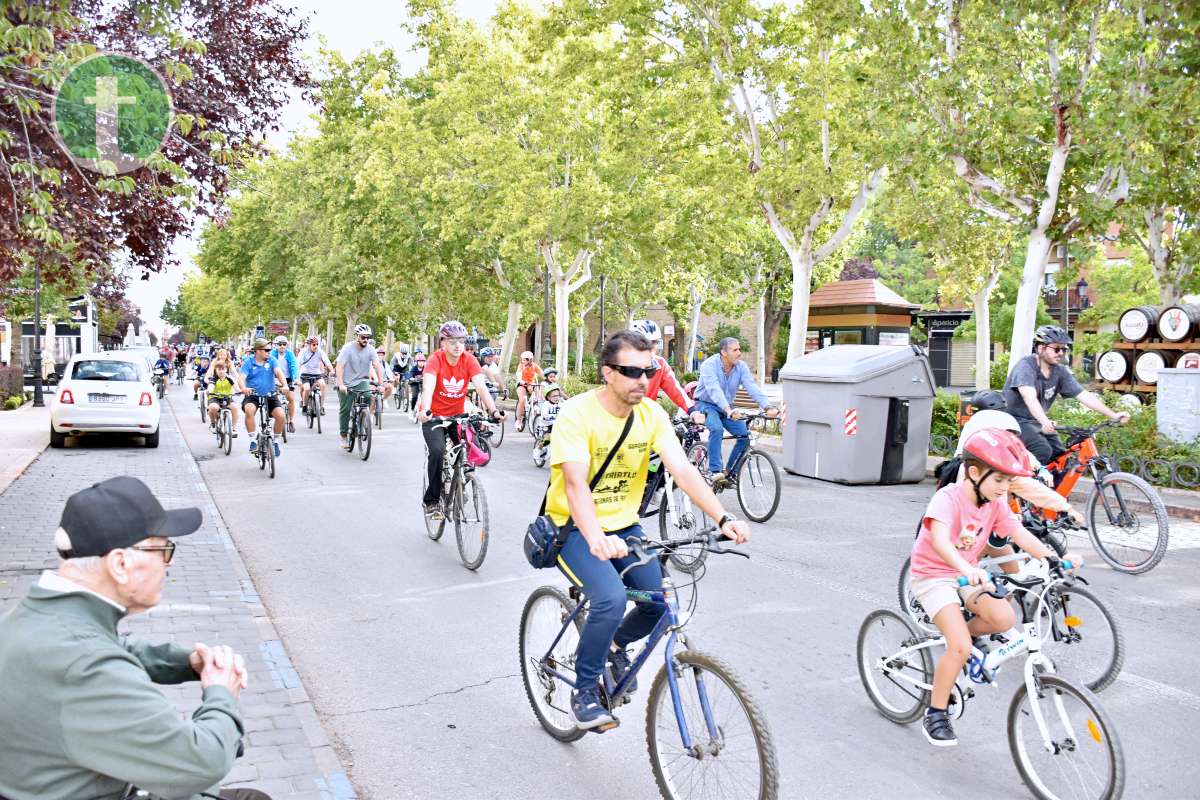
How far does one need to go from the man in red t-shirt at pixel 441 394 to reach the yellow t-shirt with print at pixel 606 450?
466 centimetres

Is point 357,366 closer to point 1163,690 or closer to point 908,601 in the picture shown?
point 908,601

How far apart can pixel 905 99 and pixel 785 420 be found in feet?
19.2

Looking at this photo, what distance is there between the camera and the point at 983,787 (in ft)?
13.5

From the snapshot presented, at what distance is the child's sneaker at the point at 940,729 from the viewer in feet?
13.9

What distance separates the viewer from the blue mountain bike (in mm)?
3348

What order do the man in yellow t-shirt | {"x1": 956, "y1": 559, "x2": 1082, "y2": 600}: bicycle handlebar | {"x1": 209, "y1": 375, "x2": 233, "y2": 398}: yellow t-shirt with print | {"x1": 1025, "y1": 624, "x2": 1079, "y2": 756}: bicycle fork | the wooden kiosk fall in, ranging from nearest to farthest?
{"x1": 1025, "y1": 624, "x2": 1079, "y2": 756}: bicycle fork, the man in yellow t-shirt, {"x1": 956, "y1": 559, "x2": 1082, "y2": 600}: bicycle handlebar, {"x1": 209, "y1": 375, "x2": 233, "y2": 398}: yellow t-shirt with print, the wooden kiosk

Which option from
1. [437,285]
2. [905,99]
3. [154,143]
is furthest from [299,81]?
[437,285]

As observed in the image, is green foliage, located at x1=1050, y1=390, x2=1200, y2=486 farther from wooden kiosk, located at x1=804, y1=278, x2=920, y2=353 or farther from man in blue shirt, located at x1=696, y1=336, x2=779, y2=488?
wooden kiosk, located at x1=804, y1=278, x2=920, y2=353

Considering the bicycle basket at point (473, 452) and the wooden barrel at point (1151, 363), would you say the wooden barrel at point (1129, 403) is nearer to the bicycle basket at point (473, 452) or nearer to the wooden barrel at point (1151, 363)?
the wooden barrel at point (1151, 363)

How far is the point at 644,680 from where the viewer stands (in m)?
5.45

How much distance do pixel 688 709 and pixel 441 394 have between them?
575 centimetres

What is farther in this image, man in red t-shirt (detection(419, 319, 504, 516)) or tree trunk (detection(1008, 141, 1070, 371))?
tree trunk (detection(1008, 141, 1070, 371))

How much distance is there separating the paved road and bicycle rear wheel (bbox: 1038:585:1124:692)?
0.61ft

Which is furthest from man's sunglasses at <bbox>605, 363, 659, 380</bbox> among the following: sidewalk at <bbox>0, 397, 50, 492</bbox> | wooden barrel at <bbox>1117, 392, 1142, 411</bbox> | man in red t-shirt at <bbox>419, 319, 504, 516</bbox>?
wooden barrel at <bbox>1117, 392, 1142, 411</bbox>
